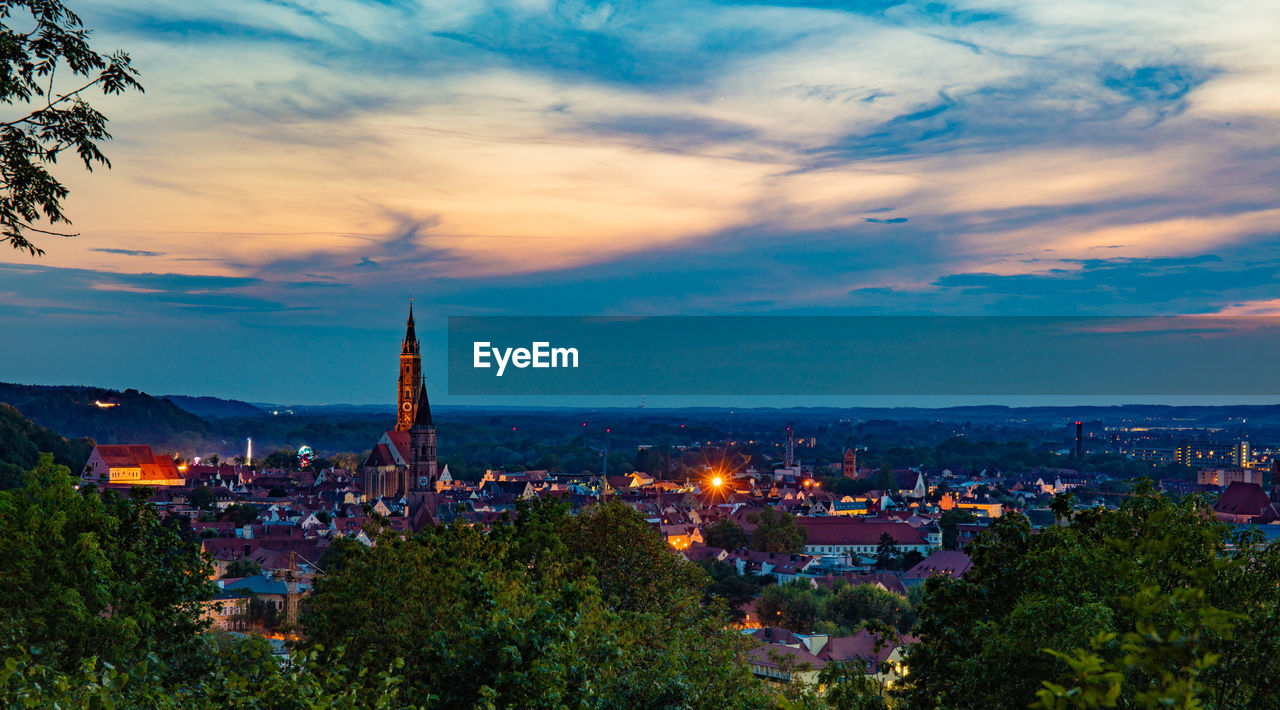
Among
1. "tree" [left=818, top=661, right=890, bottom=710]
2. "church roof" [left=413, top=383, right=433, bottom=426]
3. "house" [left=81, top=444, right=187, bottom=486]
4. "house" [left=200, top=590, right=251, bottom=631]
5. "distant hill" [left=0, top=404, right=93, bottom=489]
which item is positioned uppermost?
"church roof" [left=413, top=383, right=433, bottom=426]

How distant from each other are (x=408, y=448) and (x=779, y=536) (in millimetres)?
45530

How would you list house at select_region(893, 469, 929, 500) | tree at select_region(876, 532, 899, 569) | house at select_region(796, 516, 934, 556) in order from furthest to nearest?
1. house at select_region(893, 469, 929, 500)
2. house at select_region(796, 516, 934, 556)
3. tree at select_region(876, 532, 899, 569)

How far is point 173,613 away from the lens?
14.8 m

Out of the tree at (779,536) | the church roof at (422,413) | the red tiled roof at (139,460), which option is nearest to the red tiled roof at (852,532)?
the tree at (779,536)

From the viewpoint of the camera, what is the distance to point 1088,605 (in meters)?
8.27

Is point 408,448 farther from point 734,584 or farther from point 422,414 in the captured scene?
point 734,584

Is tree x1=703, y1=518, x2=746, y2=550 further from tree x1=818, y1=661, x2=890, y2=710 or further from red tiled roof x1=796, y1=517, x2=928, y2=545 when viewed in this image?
tree x1=818, y1=661, x2=890, y2=710

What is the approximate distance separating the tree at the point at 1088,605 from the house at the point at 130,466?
334 feet

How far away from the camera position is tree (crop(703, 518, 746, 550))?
3268 inches

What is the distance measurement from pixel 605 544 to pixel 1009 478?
6539 inches

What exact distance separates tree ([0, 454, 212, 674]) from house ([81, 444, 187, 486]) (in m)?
93.6

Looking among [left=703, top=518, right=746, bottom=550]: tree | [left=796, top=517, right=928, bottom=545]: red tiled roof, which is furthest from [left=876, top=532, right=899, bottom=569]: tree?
[left=703, top=518, right=746, bottom=550]: tree

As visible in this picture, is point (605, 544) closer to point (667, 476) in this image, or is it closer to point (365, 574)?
point (365, 574)

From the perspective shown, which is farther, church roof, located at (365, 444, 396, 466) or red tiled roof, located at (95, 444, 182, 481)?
church roof, located at (365, 444, 396, 466)
